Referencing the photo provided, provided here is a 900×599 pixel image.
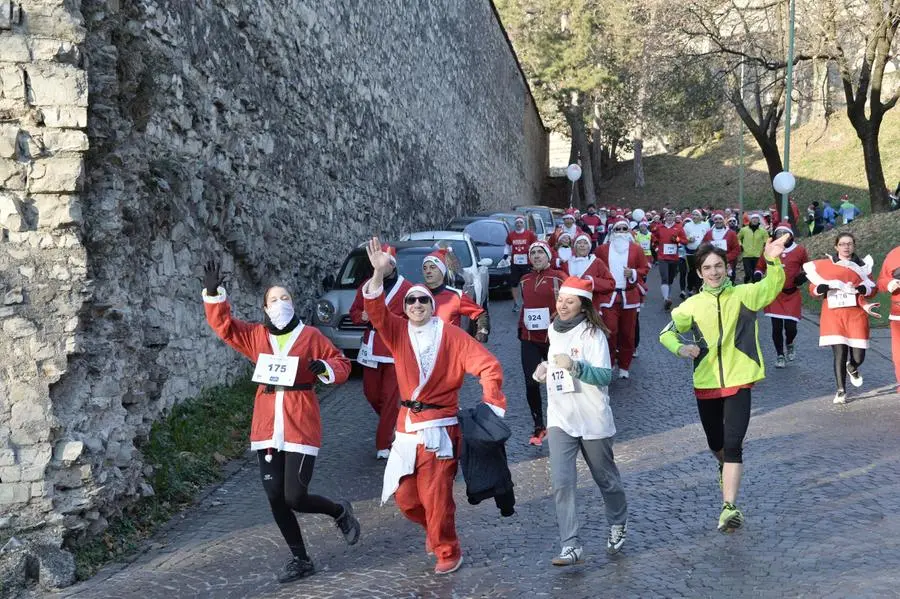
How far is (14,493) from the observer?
621cm

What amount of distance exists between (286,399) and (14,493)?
6.29ft

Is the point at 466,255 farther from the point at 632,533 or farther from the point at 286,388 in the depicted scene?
the point at 286,388

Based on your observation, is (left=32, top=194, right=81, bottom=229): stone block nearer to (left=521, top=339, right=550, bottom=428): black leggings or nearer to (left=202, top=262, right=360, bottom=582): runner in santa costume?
(left=202, top=262, right=360, bottom=582): runner in santa costume

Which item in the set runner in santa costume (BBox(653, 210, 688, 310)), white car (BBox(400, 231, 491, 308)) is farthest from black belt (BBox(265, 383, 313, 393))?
runner in santa costume (BBox(653, 210, 688, 310))

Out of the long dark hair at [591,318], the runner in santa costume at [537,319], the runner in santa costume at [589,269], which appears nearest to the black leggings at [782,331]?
Answer: the runner in santa costume at [589,269]

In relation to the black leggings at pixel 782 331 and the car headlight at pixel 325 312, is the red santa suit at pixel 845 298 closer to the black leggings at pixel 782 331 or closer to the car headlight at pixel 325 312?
the black leggings at pixel 782 331

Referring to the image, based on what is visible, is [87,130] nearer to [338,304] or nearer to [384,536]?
[384,536]

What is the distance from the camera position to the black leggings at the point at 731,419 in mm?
6160

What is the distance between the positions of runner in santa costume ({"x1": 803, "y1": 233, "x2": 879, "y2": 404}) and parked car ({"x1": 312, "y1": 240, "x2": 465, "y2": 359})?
467 centimetres

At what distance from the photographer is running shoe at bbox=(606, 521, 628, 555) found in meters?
5.84

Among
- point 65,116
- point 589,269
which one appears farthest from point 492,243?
point 65,116

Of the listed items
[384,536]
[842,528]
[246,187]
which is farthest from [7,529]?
[246,187]

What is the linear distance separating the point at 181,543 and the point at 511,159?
42386mm

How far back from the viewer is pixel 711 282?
634 centimetres
